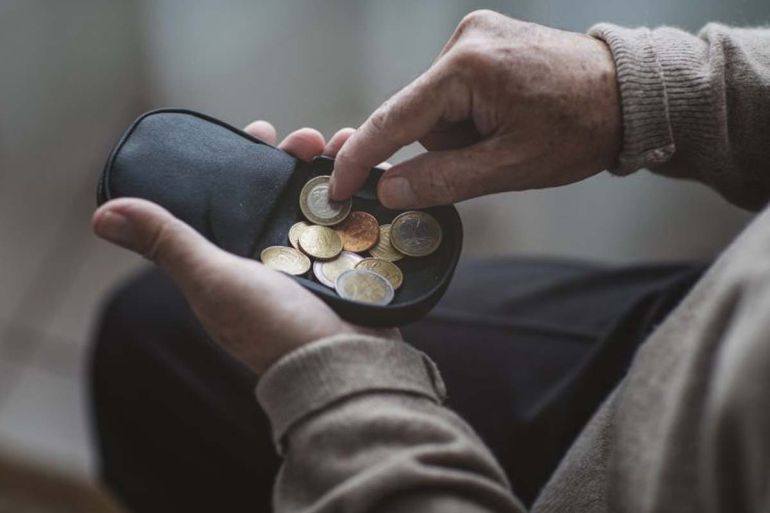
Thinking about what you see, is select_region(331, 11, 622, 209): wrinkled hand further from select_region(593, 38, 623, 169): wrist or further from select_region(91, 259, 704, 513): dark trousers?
select_region(91, 259, 704, 513): dark trousers

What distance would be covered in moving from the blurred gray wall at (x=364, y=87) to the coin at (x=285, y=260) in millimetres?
472

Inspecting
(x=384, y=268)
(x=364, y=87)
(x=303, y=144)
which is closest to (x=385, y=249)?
(x=384, y=268)

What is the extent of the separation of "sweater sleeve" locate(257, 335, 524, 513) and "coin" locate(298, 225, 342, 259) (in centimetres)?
14

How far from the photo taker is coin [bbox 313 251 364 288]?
25.3 inches

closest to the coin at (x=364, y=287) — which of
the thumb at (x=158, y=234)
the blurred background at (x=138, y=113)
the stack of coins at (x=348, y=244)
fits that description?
the stack of coins at (x=348, y=244)

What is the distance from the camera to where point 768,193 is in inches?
29.5

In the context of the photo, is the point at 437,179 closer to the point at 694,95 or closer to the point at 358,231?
the point at 358,231

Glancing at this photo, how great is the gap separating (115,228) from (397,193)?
0.23m

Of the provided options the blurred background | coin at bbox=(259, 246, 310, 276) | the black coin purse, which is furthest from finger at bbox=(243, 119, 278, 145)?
the blurred background

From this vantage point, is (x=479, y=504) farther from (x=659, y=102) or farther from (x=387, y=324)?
(x=659, y=102)

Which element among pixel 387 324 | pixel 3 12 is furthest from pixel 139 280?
pixel 3 12

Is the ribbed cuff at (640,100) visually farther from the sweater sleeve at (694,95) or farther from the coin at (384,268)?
the coin at (384,268)

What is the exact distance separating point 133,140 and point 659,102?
451 millimetres

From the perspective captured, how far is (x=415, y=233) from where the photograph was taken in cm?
68
